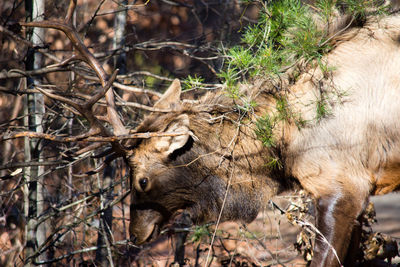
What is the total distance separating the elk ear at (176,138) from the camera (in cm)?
386

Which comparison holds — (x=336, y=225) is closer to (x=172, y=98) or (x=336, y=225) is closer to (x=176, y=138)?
(x=176, y=138)

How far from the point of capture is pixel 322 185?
12.3ft

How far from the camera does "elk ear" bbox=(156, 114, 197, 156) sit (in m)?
3.86

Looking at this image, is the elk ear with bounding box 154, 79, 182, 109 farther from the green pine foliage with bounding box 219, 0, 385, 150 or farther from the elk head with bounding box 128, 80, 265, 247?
the green pine foliage with bounding box 219, 0, 385, 150

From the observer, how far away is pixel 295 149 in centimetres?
386

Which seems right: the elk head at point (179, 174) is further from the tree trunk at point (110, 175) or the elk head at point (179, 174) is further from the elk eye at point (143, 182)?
the tree trunk at point (110, 175)

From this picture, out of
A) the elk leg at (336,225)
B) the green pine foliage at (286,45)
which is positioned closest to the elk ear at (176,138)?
the green pine foliage at (286,45)

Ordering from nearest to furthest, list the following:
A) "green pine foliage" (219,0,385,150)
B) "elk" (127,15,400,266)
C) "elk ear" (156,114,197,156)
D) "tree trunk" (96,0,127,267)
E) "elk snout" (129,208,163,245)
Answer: "green pine foliage" (219,0,385,150)
"elk" (127,15,400,266)
"elk ear" (156,114,197,156)
"elk snout" (129,208,163,245)
"tree trunk" (96,0,127,267)

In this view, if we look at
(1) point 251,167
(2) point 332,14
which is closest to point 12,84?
(1) point 251,167

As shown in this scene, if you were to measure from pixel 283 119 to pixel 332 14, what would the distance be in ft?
2.82

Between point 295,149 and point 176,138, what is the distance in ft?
2.99

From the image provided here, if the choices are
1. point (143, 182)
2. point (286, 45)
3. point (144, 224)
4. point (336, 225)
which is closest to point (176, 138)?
point (143, 182)

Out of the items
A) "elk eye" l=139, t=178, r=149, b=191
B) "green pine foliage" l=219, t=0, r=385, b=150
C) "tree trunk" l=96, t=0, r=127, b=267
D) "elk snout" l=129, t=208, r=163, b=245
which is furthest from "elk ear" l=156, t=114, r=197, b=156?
"tree trunk" l=96, t=0, r=127, b=267

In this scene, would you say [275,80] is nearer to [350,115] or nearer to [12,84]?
[350,115]
